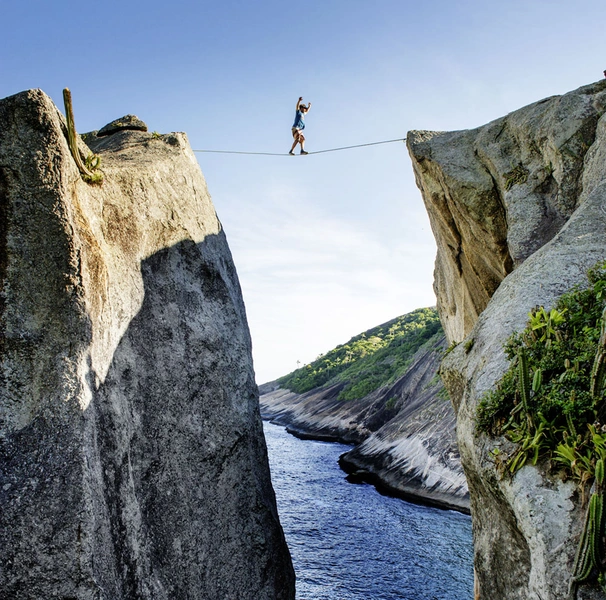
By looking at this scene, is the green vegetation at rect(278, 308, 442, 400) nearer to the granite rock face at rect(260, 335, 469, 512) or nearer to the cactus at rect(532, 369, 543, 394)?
the granite rock face at rect(260, 335, 469, 512)

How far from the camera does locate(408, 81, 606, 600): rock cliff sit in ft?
20.1

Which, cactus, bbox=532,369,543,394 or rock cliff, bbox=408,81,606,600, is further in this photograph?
cactus, bbox=532,369,543,394

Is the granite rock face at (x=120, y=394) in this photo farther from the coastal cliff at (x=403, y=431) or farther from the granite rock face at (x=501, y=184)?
the granite rock face at (x=501, y=184)

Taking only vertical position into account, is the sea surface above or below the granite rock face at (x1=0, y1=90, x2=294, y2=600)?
below

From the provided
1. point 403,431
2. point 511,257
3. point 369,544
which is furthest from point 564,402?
point 403,431

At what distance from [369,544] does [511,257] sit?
12752 mm

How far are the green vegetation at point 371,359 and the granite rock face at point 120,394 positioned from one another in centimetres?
4075

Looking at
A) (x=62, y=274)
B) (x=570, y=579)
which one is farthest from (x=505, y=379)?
(x=62, y=274)

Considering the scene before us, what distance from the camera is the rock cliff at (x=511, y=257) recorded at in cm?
613

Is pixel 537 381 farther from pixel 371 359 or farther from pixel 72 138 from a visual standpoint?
pixel 371 359

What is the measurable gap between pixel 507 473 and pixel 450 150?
44.8 ft

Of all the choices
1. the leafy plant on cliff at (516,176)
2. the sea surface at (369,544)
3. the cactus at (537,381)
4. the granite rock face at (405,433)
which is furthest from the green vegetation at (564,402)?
the granite rock face at (405,433)

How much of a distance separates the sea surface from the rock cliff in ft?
27.1

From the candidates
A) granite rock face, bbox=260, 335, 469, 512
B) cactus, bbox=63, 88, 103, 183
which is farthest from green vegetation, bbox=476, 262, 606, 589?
granite rock face, bbox=260, 335, 469, 512
